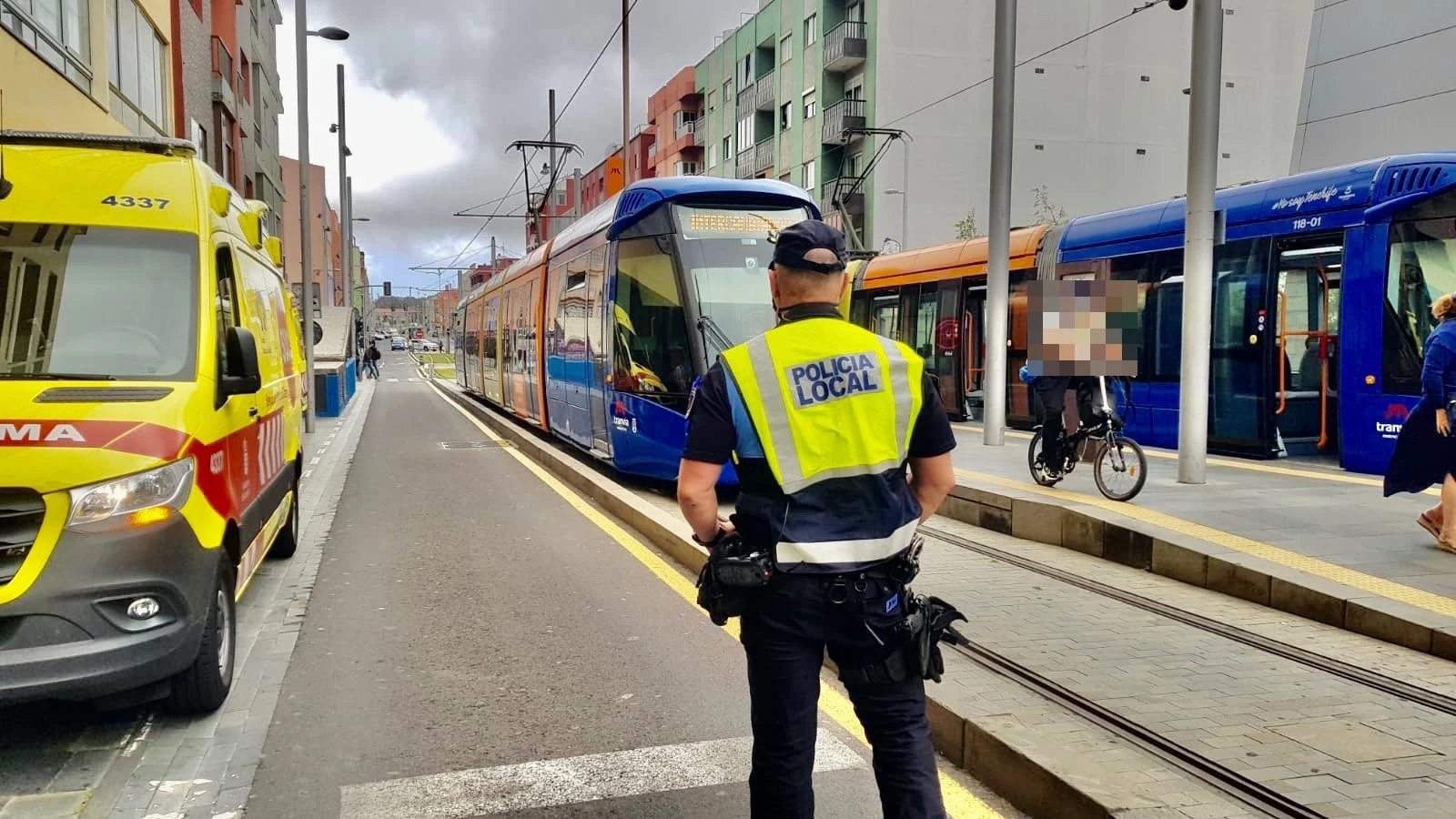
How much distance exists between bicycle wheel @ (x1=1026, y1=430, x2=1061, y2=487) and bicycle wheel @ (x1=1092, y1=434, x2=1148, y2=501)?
71 centimetres

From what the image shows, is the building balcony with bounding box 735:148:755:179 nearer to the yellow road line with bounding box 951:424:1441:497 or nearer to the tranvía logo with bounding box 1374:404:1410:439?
the yellow road line with bounding box 951:424:1441:497

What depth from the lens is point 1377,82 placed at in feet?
63.0

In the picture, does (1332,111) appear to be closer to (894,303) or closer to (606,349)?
(894,303)

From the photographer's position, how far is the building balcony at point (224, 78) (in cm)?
2931

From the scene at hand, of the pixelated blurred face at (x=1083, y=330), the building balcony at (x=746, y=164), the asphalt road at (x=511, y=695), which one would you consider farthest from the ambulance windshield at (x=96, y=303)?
the building balcony at (x=746, y=164)

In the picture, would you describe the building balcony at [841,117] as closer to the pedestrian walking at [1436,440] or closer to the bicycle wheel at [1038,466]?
the bicycle wheel at [1038,466]

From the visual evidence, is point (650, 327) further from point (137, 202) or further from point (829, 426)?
point (829, 426)

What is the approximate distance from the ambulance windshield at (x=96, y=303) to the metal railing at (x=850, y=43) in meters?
37.4

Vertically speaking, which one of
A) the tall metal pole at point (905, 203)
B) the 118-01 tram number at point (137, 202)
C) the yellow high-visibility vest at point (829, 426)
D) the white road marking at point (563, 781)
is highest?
the tall metal pole at point (905, 203)

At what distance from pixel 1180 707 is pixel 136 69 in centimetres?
1953

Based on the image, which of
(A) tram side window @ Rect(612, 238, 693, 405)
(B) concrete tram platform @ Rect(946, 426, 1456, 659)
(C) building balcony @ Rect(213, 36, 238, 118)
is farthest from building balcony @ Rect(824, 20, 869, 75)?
(B) concrete tram platform @ Rect(946, 426, 1456, 659)

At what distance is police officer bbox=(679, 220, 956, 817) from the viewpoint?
8.69 ft

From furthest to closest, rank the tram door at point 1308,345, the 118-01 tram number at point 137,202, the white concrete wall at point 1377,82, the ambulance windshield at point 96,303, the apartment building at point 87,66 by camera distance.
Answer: the white concrete wall at point 1377,82
the apartment building at point 87,66
the tram door at point 1308,345
the 118-01 tram number at point 137,202
the ambulance windshield at point 96,303

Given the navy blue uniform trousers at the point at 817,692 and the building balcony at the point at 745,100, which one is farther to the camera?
the building balcony at the point at 745,100
